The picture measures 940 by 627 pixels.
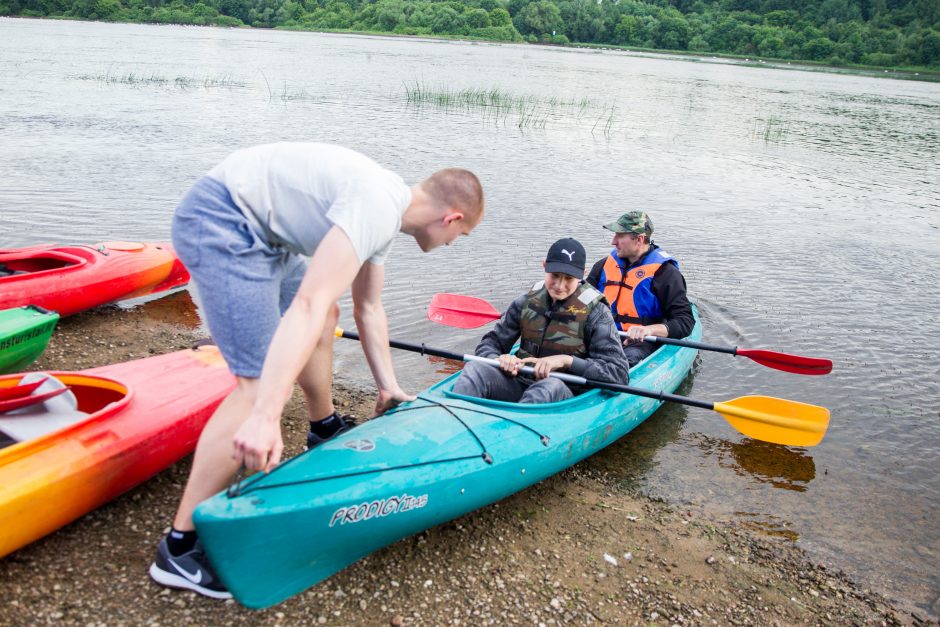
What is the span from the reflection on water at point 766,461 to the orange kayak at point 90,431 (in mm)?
3570

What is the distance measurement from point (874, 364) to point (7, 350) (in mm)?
7343

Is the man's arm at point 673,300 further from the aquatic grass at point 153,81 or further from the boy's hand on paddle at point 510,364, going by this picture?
the aquatic grass at point 153,81

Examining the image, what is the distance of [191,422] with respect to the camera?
397 centimetres

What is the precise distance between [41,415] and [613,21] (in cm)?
8506

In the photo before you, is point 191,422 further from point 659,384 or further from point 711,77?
point 711,77

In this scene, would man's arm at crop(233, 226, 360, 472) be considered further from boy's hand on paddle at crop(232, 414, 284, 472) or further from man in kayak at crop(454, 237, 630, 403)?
man in kayak at crop(454, 237, 630, 403)

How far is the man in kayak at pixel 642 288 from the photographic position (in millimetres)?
5926

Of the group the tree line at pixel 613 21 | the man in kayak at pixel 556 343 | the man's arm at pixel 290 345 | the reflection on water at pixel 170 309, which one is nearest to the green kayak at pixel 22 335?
the reflection on water at pixel 170 309

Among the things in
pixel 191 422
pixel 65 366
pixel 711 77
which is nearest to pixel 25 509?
pixel 191 422

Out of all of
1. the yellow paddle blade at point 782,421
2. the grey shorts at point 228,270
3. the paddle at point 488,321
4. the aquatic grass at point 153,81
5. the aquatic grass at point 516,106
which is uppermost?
the grey shorts at point 228,270

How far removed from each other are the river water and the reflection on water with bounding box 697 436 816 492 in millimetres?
18

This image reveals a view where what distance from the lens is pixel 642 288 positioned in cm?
606

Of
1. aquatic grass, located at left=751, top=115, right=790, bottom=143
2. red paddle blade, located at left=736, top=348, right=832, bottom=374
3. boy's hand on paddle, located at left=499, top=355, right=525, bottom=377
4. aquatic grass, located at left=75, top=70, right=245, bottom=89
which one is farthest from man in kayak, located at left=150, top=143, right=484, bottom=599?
aquatic grass, located at left=75, top=70, right=245, bottom=89

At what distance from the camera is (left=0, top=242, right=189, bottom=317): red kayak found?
19.1 ft
